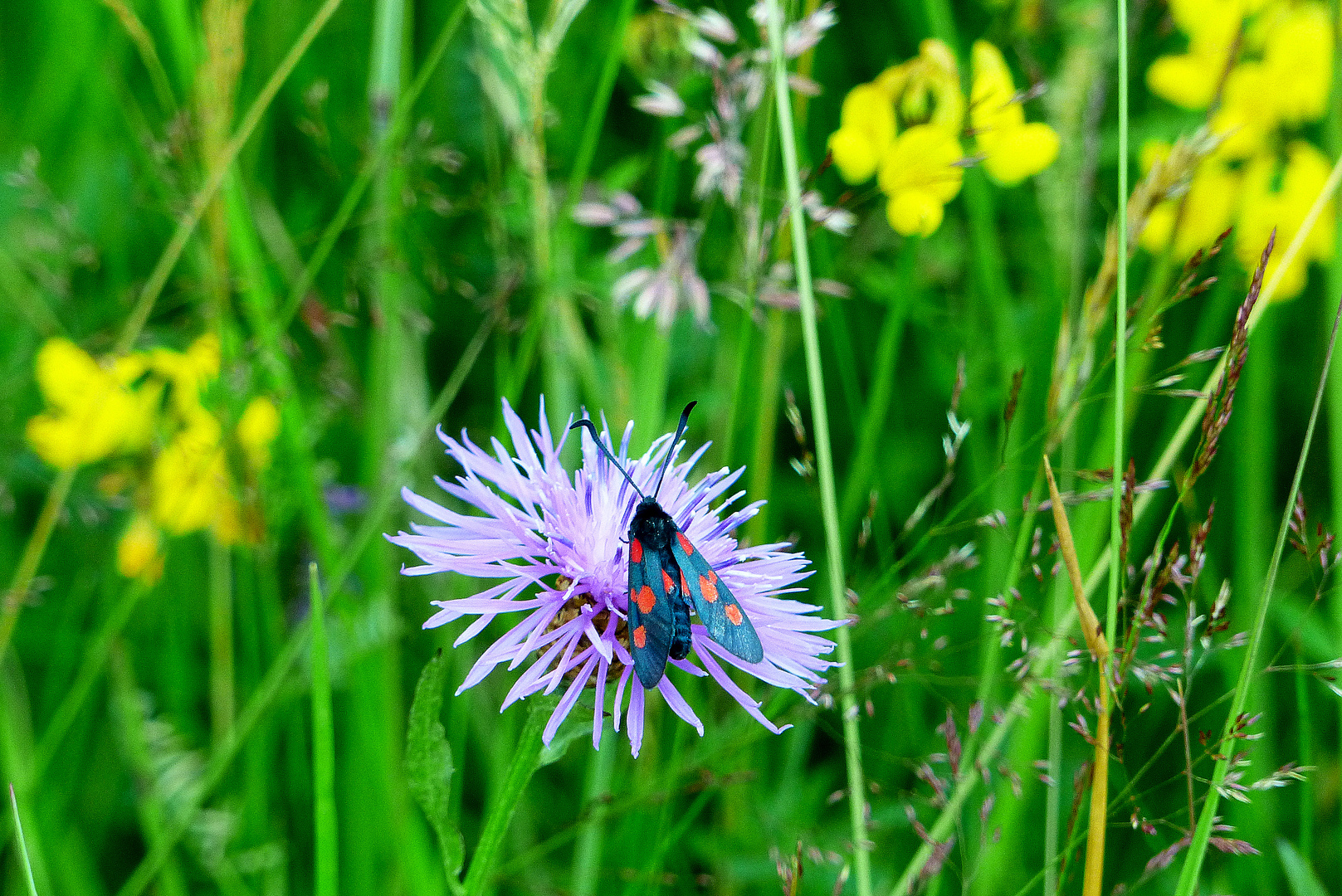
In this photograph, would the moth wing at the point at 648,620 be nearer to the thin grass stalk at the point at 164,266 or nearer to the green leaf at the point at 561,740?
the green leaf at the point at 561,740

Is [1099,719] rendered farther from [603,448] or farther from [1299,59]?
→ [1299,59]

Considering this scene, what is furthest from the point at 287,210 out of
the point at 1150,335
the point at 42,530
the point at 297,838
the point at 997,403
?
the point at 1150,335

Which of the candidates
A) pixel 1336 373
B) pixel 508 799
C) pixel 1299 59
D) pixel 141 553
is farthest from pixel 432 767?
pixel 1299 59

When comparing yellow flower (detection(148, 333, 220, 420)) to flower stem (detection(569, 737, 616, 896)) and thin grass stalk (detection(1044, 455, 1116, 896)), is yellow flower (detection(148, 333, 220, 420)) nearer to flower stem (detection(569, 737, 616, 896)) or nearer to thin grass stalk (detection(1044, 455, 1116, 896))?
flower stem (detection(569, 737, 616, 896))

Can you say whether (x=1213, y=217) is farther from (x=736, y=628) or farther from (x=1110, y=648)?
(x=736, y=628)

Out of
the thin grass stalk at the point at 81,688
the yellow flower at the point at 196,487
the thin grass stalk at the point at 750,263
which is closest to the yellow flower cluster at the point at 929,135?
the thin grass stalk at the point at 750,263

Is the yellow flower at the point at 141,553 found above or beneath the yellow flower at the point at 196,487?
beneath
